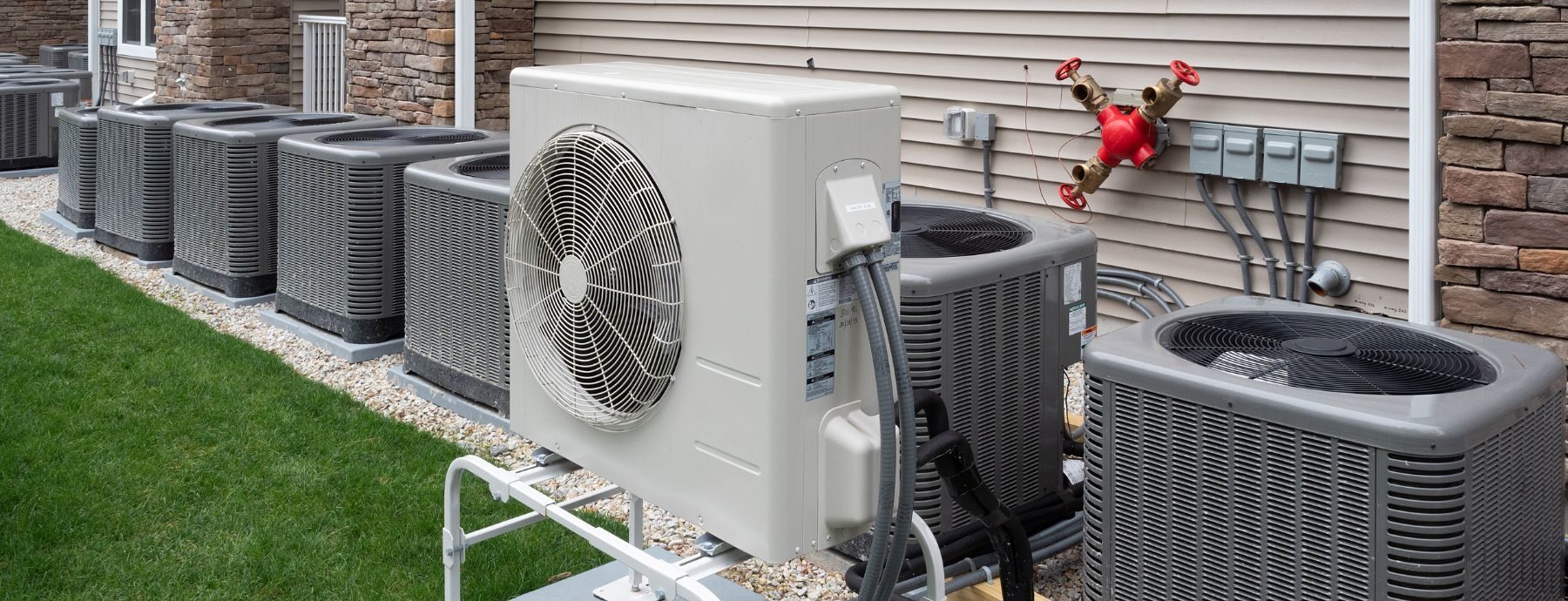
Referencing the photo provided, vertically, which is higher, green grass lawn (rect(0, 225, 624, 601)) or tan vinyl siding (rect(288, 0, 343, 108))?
tan vinyl siding (rect(288, 0, 343, 108))

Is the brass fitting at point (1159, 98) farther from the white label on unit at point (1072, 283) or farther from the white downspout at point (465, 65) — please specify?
the white downspout at point (465, 65)

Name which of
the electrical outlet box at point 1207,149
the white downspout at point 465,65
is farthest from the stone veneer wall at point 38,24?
the electrical outlet box at point 1207,149

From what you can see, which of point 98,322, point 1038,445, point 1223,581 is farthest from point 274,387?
point 1223,581

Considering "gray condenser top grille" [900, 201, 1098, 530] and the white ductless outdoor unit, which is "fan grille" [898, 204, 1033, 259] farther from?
the white ductless outdoor unit

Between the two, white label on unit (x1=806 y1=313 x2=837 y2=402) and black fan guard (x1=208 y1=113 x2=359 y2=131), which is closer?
white label on unit (x1=806 y1=313 x2=837 y2=402)

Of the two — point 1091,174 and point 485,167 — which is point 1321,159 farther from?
point 485,167

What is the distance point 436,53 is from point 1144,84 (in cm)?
458

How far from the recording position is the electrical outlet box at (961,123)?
18.7 ft

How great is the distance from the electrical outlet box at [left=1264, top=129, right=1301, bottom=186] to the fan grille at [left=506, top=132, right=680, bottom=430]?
9.85 ft

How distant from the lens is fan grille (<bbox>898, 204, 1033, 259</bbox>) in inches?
132

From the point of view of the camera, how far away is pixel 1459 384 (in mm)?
2312

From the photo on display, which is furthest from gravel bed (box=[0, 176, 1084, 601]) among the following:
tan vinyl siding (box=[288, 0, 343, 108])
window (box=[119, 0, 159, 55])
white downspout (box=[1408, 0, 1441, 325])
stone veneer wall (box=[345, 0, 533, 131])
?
window (box=[119, 0, 159, 55])

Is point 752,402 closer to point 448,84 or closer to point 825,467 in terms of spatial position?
point 825,467

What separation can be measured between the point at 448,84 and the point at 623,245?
20.4ft
